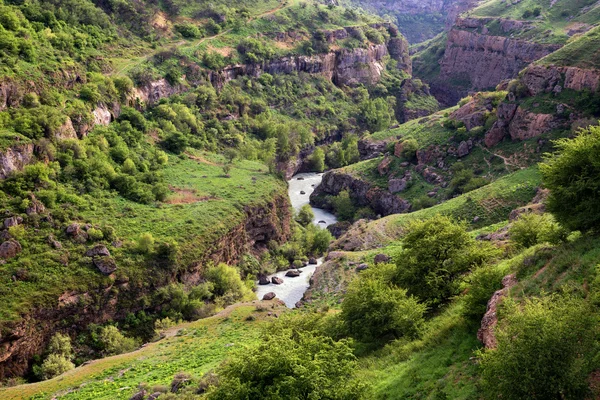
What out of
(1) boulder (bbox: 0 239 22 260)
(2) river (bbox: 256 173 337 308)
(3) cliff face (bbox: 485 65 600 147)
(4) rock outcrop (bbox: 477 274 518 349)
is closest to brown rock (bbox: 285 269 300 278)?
(2) river (bbox: 256 173 337 308)

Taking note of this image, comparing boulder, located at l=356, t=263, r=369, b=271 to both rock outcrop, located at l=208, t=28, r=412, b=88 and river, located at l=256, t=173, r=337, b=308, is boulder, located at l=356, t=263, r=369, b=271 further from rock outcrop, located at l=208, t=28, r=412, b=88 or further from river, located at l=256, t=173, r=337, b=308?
rock outcrop, located at l=208, t=28, r=412, b=88

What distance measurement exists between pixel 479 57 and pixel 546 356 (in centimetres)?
17839

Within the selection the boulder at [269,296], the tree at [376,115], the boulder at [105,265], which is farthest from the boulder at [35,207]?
the tree at [376,115]

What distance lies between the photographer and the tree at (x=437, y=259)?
43.2 metres

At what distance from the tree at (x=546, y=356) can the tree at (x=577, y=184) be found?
1147cm

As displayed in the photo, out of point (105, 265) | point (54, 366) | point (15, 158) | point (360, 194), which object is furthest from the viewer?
point (360, 194)

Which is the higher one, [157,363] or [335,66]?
[157,363]

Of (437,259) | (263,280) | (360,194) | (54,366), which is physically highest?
(437,259)

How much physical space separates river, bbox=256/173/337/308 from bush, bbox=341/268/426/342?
31083 millimetres

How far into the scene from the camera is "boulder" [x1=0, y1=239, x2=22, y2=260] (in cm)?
5871

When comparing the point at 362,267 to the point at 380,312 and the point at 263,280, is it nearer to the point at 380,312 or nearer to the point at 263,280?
the point at 263,280

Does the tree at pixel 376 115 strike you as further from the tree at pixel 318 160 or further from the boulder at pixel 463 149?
the boulder at pixel 463 149

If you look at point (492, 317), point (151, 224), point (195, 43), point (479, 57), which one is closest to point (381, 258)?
point (151, 224)

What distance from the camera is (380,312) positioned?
4112 centimetres
